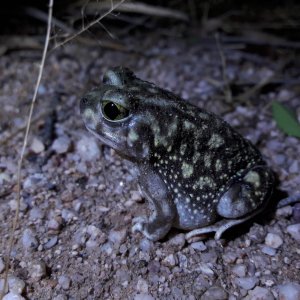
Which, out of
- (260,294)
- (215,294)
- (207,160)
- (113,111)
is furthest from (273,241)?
(113,111)

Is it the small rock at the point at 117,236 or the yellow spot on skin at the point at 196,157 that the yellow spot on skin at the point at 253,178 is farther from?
the small rock at the point at 117,236

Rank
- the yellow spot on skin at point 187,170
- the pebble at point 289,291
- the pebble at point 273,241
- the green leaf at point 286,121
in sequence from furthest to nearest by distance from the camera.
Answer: the green leaf at point 286,121 → the pebble at point 273,241 → the yellow spot on skin at point 187,170 → the pebble at point 289,291

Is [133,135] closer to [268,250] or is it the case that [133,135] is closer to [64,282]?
[64,282]

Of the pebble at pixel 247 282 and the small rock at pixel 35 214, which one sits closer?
the pebble at pixel 247 282

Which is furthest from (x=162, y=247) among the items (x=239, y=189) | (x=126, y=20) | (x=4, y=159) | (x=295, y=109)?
(x=126, y=20)

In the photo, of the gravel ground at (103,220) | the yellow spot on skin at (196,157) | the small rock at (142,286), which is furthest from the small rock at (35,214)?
the yellow spot on skin at (196,157)
